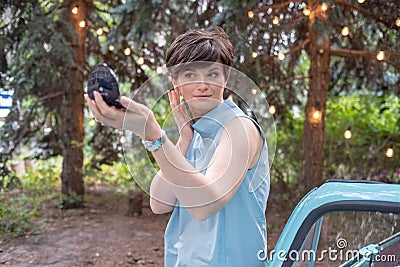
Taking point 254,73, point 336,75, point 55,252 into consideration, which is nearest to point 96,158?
point 55,252

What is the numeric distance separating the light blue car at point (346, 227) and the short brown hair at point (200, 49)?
1.53ft

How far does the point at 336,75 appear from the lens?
686 cm

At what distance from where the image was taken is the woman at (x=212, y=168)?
4.01 feet

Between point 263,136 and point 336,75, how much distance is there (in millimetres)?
5846

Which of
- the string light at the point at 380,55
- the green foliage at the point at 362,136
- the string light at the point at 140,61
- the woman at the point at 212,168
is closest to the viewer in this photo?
the woman at the point at 212,168

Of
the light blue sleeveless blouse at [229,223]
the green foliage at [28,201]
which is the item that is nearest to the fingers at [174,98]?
the light blue sleeveless blouse at [229,223]

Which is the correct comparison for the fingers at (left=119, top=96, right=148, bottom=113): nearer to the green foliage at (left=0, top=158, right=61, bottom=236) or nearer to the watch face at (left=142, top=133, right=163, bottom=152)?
the watch face at (left=142, top=133, right=163, bottom=152)

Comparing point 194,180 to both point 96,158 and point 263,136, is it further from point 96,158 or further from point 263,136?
point 96,158

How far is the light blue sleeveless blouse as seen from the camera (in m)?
1.36

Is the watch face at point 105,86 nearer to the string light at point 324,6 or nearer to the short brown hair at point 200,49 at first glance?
the short brown hair at point 200,49

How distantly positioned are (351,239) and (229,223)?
1.30 ft

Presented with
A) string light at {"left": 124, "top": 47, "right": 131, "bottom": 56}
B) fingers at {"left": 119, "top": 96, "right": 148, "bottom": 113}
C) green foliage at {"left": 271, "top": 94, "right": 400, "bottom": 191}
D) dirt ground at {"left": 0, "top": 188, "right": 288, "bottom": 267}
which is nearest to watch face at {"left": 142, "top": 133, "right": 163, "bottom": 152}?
fingers at {"left": 119, "top": 96, "right": 148, "bottom": 113}

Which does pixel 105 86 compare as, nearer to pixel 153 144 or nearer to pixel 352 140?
pixel 153 144

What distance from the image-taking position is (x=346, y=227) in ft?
4.61
